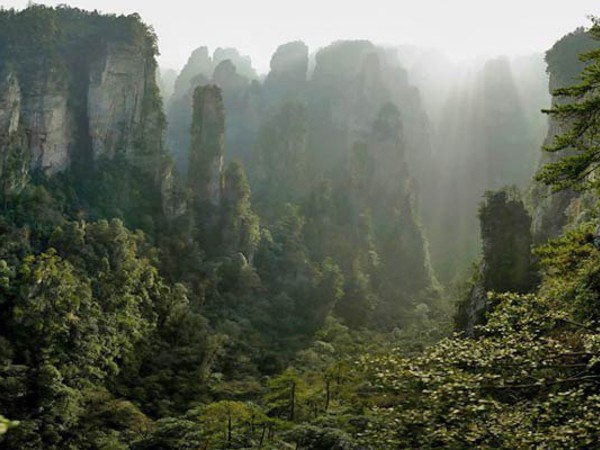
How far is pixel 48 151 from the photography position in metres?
53.3

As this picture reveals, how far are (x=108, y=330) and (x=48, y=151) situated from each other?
2333 centimetres

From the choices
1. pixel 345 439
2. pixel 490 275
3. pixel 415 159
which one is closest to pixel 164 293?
pixel 490 275

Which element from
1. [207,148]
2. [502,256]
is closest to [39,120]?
[207,148]

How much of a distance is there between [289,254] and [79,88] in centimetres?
2755

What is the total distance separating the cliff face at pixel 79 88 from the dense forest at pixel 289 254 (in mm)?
216

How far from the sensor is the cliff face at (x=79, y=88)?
52.9 metres

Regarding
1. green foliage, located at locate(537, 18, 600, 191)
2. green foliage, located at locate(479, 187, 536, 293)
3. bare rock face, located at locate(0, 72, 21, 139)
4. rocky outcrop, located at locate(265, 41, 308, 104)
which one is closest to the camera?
green foliage, located at locate(537, 18, 600, 191)

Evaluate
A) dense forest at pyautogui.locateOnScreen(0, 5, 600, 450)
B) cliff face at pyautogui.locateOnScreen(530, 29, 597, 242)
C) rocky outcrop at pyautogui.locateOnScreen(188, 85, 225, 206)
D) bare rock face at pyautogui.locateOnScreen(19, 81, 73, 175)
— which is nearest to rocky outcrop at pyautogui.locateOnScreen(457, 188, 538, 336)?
dense forest at pyautogui.locateOnScreen(0, 5, 600, 450)

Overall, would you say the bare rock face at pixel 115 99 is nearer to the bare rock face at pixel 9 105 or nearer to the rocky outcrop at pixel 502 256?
Result: the bare rock face at pixel 9 105

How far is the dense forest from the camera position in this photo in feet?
28.8

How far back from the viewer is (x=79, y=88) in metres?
60.6

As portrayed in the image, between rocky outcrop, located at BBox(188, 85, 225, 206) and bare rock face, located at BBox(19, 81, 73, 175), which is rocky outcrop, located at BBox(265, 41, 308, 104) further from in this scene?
bare rock face, located at BBox(19, 81, 73, 175)

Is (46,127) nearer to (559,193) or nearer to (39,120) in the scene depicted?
(39,120)

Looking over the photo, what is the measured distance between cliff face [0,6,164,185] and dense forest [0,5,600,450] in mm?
216
